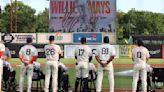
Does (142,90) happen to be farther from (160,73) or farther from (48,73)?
(48,73)

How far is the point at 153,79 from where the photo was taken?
58.8ft

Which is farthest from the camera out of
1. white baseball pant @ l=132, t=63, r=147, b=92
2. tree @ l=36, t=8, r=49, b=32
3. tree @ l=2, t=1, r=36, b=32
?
tree @ l=36, t=8, r=49, b=32

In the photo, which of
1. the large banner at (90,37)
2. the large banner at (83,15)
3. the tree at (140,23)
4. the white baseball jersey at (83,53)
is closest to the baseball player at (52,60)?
the white baseball jersey at (83,53)

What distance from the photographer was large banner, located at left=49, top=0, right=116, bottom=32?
1177 inches

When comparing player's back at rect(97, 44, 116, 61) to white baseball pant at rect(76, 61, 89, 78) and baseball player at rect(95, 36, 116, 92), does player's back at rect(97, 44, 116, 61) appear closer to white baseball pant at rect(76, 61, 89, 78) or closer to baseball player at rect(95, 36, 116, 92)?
baseball player at rect(95, 36, 116, 92)

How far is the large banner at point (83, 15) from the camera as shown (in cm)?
2989

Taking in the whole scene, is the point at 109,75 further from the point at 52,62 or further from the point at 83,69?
the point at 52,62

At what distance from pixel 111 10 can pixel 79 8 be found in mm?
2000

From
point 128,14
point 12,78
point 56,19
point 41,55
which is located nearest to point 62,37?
point 41,55

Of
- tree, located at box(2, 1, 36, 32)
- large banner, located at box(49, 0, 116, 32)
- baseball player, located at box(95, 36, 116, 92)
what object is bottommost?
baseball player, located at box(95, 36, 116, 92)

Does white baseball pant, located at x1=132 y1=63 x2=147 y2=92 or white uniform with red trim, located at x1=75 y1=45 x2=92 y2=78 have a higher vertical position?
white uniform with red trim, located at x1=75 y1=45 x2=92 y2=78

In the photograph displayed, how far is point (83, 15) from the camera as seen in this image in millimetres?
29719

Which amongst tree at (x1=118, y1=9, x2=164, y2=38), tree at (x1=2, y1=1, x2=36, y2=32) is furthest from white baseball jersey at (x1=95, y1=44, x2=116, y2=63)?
tree at (x1=118, y1=9, x2=164, y2=38)

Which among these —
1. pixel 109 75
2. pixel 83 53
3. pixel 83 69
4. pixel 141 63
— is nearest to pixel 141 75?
pixel 141 63
